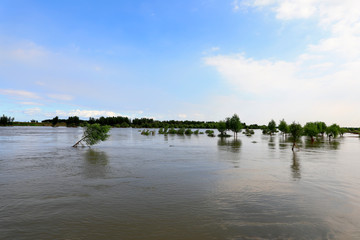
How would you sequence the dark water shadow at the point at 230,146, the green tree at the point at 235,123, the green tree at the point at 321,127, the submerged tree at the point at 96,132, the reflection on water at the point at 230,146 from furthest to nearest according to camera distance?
the green tree at the point at 235,123
the green tree at the point at 321,127
the reflection on water at the point at 230,146
the dark water shadow at the point at 230,146
the submerged tree at the point at 96,132

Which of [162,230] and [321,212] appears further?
[321,212]

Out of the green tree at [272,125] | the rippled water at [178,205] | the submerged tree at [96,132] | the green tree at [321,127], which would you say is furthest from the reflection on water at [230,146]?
the green tree at [272,125]

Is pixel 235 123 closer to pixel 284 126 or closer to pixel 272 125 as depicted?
pixel 284 126

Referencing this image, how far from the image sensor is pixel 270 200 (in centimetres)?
1487

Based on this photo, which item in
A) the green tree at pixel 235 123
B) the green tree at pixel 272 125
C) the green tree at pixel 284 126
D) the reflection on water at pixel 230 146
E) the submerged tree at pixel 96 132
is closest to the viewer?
the submerged tree at pixel 96 132

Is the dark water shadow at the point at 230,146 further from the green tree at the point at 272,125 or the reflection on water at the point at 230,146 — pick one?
the green tree at the point at 272,125

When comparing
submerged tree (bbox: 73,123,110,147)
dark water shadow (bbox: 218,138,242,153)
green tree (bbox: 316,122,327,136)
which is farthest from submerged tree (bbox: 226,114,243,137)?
submerged tree (bbox: 73,123,110,147)

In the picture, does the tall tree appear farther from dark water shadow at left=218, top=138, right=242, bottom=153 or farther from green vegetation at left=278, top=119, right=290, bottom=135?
dark water shadow at left=218, top=138, right=242, bottom=153

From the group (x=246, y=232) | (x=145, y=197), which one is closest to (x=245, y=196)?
(x=246, y=232)

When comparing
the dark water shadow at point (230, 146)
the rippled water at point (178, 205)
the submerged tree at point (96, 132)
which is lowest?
Answer: the rippled water at point (178, 205)

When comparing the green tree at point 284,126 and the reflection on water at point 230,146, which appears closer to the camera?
the reflection on water at point 230,146

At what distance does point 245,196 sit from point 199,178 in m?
6.32

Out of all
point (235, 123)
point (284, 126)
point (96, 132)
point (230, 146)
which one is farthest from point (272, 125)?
point (96, 132)

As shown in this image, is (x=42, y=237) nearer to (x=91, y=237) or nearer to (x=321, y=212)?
(x=91, y=237)
